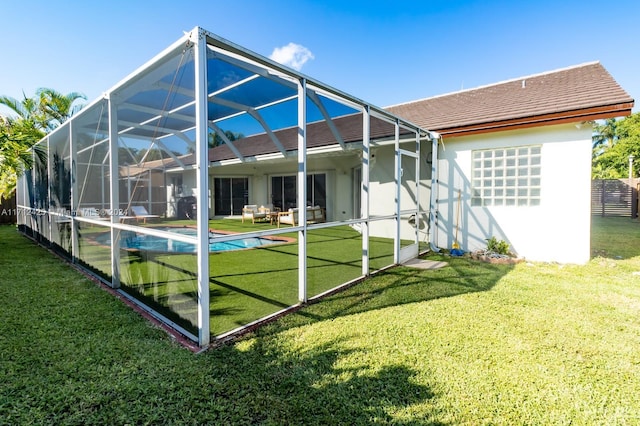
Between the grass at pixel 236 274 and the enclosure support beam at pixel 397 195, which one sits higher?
the enclosure support beam at pixel 397 195

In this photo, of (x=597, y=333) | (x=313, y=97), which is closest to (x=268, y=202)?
(x=313, y=97)

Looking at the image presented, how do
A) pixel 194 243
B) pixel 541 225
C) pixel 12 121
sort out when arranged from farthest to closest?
pixel 12 121
pixel 541 225
pixel 194 243

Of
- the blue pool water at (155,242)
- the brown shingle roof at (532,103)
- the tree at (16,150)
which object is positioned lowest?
the blue pool water at (155,242)

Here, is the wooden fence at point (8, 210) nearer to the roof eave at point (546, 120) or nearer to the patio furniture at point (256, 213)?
the patio furniture at point (256, 213)

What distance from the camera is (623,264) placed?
7.36 metres

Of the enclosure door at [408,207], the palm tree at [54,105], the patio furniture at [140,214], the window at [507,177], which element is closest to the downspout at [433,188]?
the enclosure door at [408,207]

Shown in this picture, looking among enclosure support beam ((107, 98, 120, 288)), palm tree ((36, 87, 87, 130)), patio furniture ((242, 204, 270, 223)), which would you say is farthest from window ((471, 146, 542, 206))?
palm tree ((36, 87, 87, 130))

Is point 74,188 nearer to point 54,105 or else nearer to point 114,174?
point 114,174

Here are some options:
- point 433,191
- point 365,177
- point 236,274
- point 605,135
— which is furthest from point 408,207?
point 605,135

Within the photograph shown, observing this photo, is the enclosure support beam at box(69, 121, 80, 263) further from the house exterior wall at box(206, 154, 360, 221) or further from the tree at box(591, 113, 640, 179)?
the tree at box(591, 113, 640, 179)

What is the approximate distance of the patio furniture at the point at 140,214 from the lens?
4.50 metres

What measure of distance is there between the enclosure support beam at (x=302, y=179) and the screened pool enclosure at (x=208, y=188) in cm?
2

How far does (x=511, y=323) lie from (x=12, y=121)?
18.2m

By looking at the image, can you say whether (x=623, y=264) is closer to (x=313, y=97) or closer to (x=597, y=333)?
(x=597, y=333)
